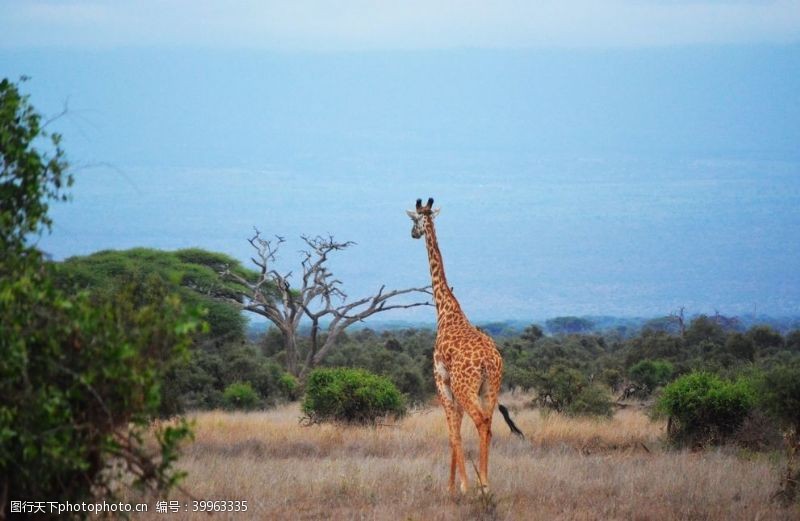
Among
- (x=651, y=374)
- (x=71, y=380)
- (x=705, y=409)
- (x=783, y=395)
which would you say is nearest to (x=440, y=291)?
(x=783, y=395)

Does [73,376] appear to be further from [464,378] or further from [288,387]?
[288,387]

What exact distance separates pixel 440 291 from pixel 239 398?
11701mm

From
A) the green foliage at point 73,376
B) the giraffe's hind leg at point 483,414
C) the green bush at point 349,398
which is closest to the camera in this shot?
the green foliage at point 73,376

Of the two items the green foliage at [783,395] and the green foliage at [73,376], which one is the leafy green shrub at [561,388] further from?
the green foliage at [73,376]

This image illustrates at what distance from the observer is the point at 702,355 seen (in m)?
32.3

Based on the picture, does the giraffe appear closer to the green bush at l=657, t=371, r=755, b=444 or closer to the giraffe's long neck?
the giraffe's long neck

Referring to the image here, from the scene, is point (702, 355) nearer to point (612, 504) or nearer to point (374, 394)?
point (374, 394)

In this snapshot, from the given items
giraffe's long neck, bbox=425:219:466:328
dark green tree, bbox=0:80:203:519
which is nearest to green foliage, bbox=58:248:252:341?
giraffe's long neck, bbox=425:219:466:328

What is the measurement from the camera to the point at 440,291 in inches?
501

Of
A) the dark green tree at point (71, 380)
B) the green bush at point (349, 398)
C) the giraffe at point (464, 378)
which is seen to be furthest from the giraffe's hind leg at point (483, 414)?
the green bush at point (349, 398)

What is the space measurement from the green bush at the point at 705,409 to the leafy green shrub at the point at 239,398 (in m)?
10.4

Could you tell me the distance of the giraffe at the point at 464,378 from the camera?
11.0 metres

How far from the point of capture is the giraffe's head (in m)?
13.1

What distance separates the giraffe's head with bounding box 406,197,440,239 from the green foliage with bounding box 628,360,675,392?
15.3 metres
